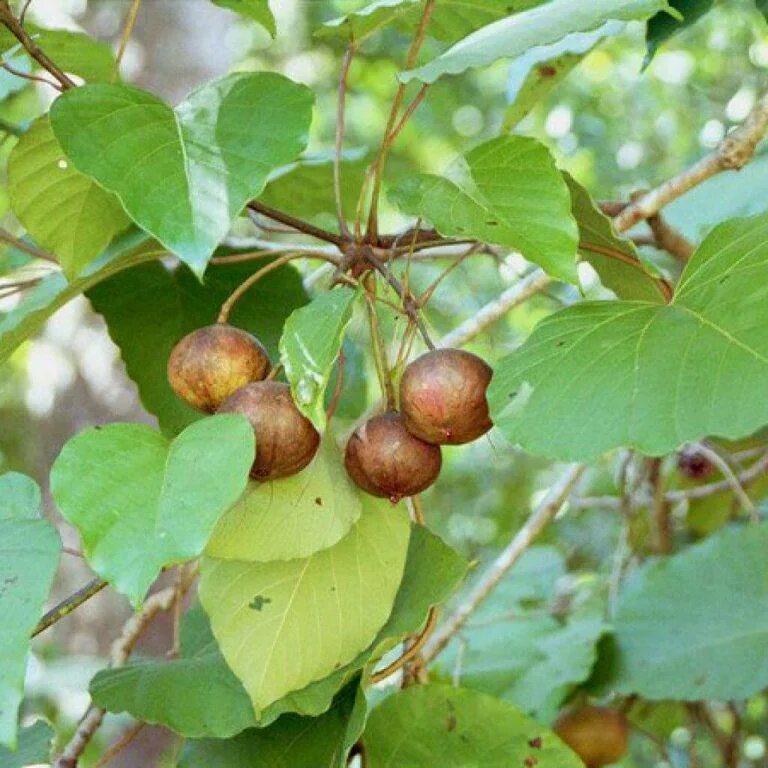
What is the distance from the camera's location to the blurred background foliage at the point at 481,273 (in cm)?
189

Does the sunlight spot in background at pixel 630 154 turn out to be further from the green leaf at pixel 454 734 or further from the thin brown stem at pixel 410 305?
the thin brown stem at pixel 410 305

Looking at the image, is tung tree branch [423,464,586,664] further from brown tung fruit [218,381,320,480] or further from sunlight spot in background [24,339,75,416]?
sunlight spot in background [24,339,75,416]

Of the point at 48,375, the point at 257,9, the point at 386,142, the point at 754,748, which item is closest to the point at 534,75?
the point at 257,9

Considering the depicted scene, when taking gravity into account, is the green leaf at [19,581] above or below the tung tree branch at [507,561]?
above

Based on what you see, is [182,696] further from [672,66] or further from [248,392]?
[672,66]

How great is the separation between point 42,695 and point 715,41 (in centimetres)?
332

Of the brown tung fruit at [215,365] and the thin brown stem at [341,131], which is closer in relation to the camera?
the brown tung fruit at [215,365]

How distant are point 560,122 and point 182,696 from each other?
3.36m

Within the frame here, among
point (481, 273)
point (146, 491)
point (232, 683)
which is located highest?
point (146, 491)

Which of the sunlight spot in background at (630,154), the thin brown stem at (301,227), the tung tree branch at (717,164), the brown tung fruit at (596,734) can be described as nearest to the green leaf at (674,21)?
the tung tree branch at (717,164)

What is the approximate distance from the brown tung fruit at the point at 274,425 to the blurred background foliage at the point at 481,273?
0.65 feet

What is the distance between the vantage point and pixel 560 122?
419cm

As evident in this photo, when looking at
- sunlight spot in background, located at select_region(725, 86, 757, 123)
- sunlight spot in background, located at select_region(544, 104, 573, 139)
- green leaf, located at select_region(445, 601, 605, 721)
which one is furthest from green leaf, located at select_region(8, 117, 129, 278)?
sunlight spot in background, located at select_region(544, 104, 573, 139)

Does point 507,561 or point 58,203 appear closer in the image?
point 58,203
